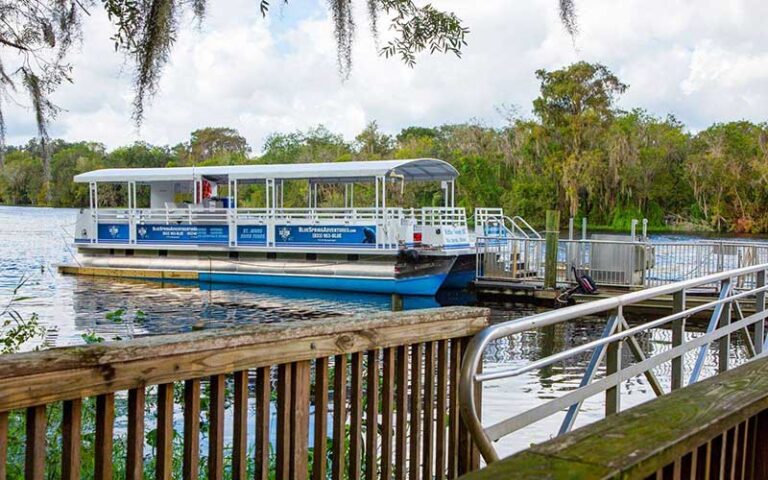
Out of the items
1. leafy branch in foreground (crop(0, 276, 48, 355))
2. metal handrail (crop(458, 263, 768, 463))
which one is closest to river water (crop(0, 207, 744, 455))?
leafy branch in foreground (crop(0, 276, 48, 355))

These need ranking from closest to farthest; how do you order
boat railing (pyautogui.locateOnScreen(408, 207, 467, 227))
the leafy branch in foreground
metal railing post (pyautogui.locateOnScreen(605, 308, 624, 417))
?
1. metal railing post (pyautogui.locateOnScreen(605, 308, 624, 417))
2. the leafy branch in foreground
3. boat railing (pyautogui.locateOnScreen(408, 207, 467, 227))

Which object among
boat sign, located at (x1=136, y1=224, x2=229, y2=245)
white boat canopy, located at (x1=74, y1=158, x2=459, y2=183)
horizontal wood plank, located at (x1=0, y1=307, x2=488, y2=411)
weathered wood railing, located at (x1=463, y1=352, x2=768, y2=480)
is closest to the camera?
weathered wood railing, located at (x1=463, y1=352, x2=768, y2=480)

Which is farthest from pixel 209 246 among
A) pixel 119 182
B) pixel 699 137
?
pixel 699 137

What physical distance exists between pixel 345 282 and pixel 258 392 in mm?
21649

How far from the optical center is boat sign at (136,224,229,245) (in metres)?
26.3

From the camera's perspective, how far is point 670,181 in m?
64.0

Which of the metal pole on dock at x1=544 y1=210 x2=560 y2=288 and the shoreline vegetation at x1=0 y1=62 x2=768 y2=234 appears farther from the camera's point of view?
the shoreline vegetation at x1=0 y1=62 x2=768 y2=234

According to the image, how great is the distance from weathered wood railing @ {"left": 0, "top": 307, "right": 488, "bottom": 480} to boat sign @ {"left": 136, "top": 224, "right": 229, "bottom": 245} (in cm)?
2360

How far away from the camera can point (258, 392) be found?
2.49 metres

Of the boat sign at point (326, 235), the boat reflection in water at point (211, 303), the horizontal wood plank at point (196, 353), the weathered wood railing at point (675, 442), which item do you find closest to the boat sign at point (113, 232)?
the boat reflection in water at point (211, 303)

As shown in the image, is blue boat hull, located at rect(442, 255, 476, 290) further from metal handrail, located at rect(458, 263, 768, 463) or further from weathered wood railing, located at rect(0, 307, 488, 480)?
weathered wood railing, located at rect(0, 307, 488, 480)

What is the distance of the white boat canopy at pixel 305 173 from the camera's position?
24.5 meters

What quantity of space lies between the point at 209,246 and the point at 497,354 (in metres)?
14.6

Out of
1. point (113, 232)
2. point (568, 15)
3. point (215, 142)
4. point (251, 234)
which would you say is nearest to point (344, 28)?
point (568, 15)
